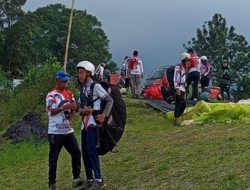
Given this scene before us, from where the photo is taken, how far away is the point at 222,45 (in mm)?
65812

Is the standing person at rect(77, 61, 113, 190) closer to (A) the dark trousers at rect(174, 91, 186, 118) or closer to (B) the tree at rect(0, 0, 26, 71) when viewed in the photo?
(A) the dark trousers at rect(174, 91, 186, 118)

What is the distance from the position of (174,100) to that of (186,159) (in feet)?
16.5

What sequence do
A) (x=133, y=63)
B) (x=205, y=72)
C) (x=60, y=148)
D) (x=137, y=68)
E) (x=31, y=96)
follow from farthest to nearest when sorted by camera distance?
(x=31, y=96)
(x=137, y=68)
(x=133, y=63)
(x=205, y=72)
(x=60, y=148)

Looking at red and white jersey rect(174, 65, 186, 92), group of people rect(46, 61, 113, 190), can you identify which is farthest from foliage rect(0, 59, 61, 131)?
group of people rect(46, 61, 113, 190)

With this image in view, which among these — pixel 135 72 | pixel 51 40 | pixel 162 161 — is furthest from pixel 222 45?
pixel 162 161

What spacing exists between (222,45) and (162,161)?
57.5 meters

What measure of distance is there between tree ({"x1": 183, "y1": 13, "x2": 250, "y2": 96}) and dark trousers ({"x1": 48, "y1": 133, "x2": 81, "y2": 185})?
55.6 m

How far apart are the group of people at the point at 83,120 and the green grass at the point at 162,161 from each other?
50 centimetres

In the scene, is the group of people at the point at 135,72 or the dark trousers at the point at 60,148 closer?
the dark trousers at the point at 60,148

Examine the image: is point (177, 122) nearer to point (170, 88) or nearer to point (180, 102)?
point (180, 102)

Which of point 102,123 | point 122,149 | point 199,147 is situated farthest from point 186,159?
point 122,149

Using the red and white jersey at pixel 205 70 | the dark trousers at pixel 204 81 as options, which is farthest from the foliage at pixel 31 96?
the red and white jersey at pixel 205 70

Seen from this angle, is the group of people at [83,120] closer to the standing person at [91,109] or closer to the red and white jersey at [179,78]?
the standing person at [91,109]

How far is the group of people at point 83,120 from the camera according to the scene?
8.06 meters
